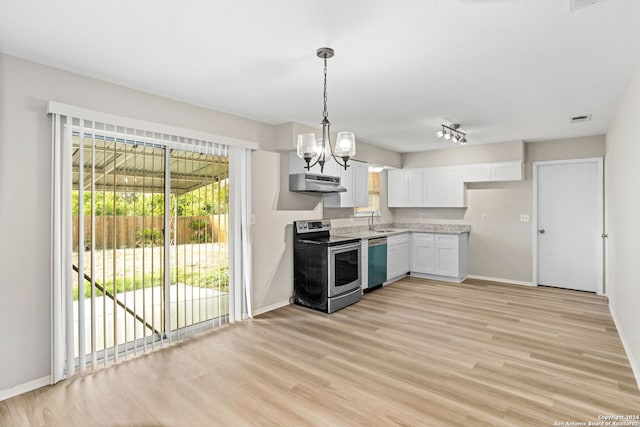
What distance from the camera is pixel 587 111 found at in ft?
12.7

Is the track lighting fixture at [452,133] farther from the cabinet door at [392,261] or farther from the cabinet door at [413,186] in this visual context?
the cabinet door at [392,261]

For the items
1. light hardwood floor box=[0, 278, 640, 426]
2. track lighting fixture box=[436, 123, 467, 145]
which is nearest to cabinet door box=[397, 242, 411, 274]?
light hardwood floor box=[0, 278, 640, 426]

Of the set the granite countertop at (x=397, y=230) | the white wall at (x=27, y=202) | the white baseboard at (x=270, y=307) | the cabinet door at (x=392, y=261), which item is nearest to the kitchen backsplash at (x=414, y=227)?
the granite countertop at (x=397, y=230)

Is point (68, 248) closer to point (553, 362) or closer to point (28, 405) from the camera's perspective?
point (28, 405)

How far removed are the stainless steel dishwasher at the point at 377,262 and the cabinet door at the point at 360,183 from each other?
0.68 metres

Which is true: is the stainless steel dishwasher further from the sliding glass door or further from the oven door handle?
the sliding glass door

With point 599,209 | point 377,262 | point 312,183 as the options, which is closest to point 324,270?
point 312,183

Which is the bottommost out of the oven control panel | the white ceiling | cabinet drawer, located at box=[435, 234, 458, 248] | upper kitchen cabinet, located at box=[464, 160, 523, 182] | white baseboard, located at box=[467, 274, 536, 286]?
white baseboard, located at box=[467, 274, 536, 286]

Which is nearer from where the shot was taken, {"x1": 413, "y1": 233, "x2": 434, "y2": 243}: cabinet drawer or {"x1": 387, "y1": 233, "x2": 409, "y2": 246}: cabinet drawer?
{"x1": 387, "y1": 233, "x2": 409, "y2": 246}: cabinet drawer

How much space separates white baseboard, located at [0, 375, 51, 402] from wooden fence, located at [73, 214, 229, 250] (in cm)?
101

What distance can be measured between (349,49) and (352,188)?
3154 mm

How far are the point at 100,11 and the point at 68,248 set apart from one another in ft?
5.79

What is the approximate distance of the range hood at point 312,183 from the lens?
4441 mm

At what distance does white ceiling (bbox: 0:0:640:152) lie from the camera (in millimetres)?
1908
